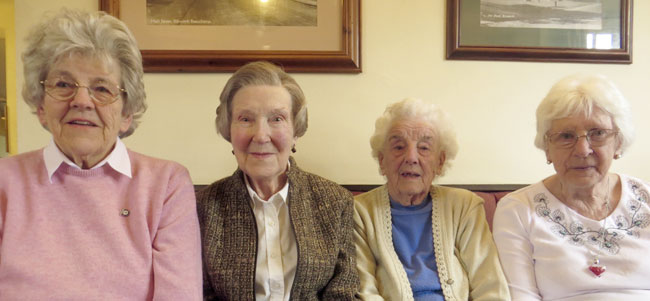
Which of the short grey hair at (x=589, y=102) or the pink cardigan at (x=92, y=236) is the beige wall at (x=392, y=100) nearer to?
the short grey hair at (x=589, y=102)

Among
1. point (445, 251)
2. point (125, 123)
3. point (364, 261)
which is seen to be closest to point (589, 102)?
point (445, 251)

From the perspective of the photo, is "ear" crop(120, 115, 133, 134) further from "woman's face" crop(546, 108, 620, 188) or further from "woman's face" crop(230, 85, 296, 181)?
"woman's face" crop(546, 108, 620, 188)

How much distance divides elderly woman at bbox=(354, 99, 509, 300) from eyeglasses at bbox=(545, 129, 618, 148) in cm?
36

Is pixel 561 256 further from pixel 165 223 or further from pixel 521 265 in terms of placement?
pixel 165 223

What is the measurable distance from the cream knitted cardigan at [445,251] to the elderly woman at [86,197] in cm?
62

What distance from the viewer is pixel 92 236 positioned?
1.18 metres

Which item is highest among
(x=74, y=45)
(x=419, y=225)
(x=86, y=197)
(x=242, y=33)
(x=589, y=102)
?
(x=242, y=33)

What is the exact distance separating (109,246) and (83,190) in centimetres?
17

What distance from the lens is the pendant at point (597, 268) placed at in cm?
146

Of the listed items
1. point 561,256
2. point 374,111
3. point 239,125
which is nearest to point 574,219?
point 561,256

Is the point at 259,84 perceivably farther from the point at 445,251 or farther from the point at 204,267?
the point at 445,251

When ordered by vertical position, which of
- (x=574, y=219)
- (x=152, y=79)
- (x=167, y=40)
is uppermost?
(x=167, y=40)

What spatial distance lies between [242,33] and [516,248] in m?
1.38

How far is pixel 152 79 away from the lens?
1970 millimetres
